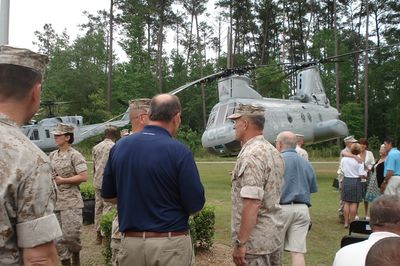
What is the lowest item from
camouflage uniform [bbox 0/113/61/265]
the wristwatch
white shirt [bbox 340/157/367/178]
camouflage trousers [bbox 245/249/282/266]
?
camouflage trousers [bbox 245/249/282/266]

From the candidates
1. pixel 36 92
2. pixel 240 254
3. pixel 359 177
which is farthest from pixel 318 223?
pixel 36 92

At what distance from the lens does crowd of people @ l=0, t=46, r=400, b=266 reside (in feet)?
6.10

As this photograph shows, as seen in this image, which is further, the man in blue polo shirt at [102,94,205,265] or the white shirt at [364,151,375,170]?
the white shirt at [364,151,375,170]

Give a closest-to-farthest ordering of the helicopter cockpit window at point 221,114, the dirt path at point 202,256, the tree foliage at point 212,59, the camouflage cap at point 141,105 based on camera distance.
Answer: the camouflage cap at point 141,105
the dirt path at point 202,256
the helicopter cockpit window at point 221,114
the tree foliage at point 212,59

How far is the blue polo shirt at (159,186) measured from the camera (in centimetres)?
311

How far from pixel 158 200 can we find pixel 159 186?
0.09 m

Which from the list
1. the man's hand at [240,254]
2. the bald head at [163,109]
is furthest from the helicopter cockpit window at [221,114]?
the bald head at [163,109]

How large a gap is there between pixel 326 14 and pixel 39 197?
50.8m

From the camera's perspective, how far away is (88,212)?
9.39 metres

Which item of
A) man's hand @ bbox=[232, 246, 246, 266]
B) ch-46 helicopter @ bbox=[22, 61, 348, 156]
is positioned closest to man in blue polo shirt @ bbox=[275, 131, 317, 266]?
man's hand @ bbox=[232, 246, 246, 266]

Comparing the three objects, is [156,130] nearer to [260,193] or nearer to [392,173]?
[260,193]

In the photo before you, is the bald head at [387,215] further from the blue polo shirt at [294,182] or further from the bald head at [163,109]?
the blue polo shirt at [294,182]

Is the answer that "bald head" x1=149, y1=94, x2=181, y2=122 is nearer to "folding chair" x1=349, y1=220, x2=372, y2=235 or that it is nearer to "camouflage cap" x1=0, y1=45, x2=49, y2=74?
"camouflage cap" x1=0, y1=45, x2=49, y2=74

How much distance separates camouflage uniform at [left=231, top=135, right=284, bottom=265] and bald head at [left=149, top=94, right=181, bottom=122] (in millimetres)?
836
